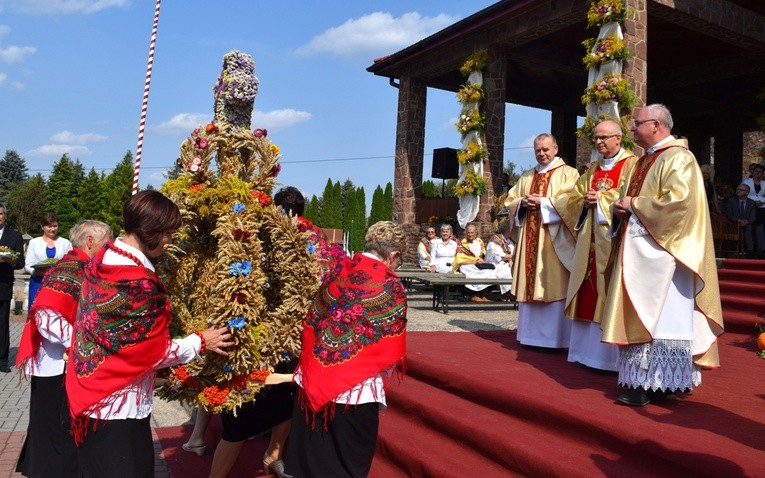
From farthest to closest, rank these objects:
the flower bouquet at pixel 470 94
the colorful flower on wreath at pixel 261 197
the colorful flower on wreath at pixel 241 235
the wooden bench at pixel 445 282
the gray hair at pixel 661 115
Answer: the flower bouquet at pixel 470 94 < the wooden bench at pixel 445 282 < the gray hair at pixel 661 115 < the colorful flower on wreath at pixel 261 197 < the colorful flower on wreath at pixel 241 235

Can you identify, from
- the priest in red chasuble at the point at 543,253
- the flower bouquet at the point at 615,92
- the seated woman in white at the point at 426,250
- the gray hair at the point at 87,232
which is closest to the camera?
the gray hair at the point at 87,232

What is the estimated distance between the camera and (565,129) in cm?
1889

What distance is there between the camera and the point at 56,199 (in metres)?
43.6

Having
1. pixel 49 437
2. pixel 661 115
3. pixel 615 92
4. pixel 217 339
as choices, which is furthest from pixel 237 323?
pixel 615 92

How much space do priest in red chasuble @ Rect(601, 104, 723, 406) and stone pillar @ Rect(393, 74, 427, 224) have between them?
12.4 m

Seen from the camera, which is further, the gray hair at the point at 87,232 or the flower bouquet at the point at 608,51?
the flower bouquet at the point at 608,51

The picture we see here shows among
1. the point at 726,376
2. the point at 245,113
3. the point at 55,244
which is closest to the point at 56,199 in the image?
the point at 55,244

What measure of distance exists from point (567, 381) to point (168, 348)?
3067 mm

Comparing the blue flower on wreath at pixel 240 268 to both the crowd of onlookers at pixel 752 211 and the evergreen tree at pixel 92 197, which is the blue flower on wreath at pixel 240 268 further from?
the evergreen tree at pixel 92 197

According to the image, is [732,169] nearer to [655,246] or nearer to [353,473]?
[655,246]

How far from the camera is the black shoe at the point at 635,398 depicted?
410 cm

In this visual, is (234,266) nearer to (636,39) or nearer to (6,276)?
(6,276)

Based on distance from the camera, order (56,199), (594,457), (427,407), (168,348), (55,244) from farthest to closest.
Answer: (56,199), (55,244), (427,407), (594,457), (168,348)

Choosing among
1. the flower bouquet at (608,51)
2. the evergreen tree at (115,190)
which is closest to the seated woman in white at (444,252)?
the flower bouquet at (608,51)
